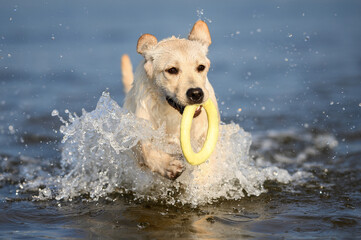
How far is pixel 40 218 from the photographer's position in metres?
5.07

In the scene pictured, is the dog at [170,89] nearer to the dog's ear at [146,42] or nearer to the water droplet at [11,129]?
the dog's ear at [146,42]

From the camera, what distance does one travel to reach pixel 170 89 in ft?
16.6

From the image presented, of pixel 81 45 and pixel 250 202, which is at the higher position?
pixel 81 45

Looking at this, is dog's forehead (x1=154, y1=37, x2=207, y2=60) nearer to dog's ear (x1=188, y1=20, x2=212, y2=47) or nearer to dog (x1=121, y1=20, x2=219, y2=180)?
dog (x1=121, y1=20, x2=219, y2=180)

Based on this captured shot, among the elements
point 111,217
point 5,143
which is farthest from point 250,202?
point 5,143

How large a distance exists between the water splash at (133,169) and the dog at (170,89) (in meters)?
0.16

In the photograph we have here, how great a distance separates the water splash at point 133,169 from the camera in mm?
5445

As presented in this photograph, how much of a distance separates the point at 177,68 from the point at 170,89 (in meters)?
0.21

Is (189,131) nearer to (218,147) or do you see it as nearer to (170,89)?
(170,89)

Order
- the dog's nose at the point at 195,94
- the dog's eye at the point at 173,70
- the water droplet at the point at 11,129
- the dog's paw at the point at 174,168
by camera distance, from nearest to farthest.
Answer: the dog's nose at the point at 195,94 < the dog's paw at the point at 174,168 < the dog's eye at the point at 173,70 < the water droplet at the point at 11,129

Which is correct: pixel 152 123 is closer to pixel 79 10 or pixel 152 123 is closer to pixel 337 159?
pixel 337 159

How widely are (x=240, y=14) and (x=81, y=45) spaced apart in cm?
820

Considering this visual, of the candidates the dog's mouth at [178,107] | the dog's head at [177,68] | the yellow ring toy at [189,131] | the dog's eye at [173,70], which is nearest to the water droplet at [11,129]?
the dog's head at [177,68]

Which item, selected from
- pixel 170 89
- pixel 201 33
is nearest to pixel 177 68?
pixel 170 89
